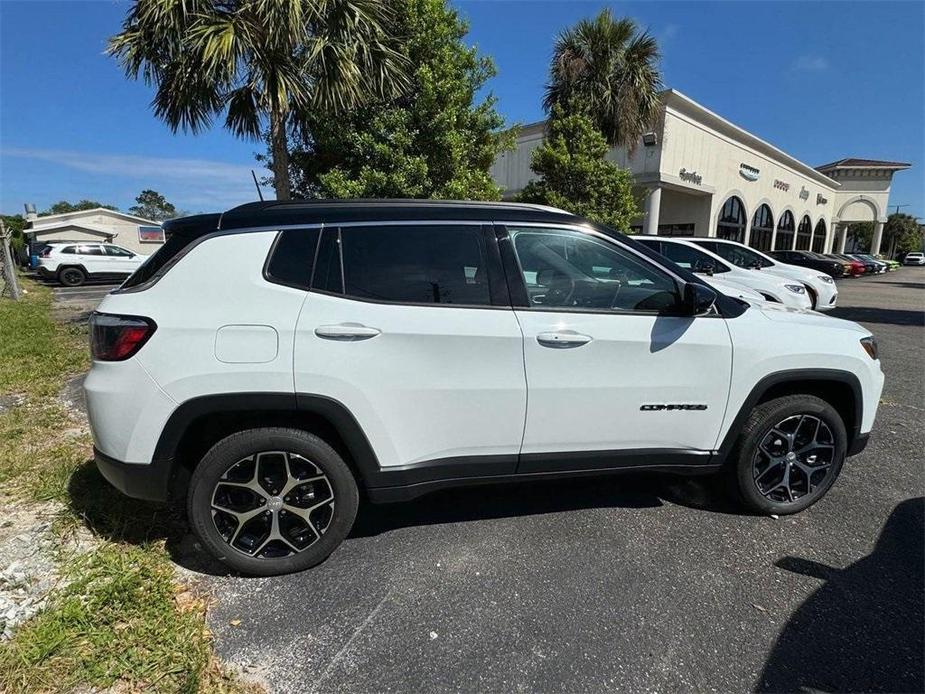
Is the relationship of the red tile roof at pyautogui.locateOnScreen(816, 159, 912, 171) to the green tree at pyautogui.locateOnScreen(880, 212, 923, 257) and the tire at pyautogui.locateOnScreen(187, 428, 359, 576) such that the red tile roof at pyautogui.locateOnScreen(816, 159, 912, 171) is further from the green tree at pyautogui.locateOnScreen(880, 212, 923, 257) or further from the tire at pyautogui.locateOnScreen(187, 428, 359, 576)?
the tire at pyautogui.locateOnScreen(187, 428, 359, 576)

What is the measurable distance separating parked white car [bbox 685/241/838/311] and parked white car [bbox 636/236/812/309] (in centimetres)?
52

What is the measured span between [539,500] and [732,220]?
95.1ft

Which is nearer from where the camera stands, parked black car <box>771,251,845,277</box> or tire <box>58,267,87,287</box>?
tire <box>58,267,87,287</box>

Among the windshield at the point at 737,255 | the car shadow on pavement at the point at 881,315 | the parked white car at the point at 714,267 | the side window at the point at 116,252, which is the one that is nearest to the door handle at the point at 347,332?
the parked white car at the point at 714,267

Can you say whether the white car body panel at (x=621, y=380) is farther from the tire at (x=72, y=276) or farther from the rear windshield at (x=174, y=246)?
the tire at (x=72, y=276)

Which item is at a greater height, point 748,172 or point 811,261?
point 748,172

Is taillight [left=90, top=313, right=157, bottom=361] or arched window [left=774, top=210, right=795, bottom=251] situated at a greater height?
arched window [left=774, top=210, right=795, bottom=251]

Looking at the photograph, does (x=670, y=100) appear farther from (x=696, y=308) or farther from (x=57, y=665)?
(x=57, y=665)

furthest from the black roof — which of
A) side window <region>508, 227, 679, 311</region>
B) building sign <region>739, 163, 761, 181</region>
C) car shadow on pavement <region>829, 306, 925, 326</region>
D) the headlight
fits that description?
building sign <region>739, 163, 761, 181</region>

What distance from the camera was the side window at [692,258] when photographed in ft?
30.5

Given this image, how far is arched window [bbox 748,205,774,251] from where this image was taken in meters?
29.9

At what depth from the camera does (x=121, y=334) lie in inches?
83.3

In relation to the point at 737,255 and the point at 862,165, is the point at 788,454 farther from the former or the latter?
the point at 862,165

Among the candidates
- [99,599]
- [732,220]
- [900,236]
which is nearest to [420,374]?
[99,599]
